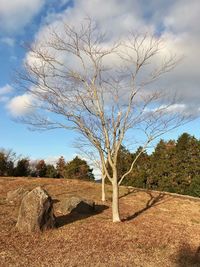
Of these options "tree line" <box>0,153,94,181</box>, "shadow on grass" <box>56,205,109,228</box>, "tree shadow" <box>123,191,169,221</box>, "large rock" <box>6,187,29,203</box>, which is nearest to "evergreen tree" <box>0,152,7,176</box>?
"tree line" <box>0,153,94,181</box>

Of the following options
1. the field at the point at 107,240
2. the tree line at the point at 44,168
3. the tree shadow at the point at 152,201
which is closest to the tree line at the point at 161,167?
the tree line at the point at 44,168

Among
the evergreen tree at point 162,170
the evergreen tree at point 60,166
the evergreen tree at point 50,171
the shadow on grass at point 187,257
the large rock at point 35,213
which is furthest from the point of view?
the evergreen tree at point 60,166

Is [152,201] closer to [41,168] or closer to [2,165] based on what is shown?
[2,165]

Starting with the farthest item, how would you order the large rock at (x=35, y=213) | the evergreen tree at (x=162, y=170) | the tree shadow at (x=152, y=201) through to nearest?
the evergreen tree at (x=162, y=170) → the tree shadow at (x=152, y=201) → the large rock at (x=35, y=213)

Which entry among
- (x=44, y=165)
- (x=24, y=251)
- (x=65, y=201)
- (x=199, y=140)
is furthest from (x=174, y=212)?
(x=44, y=165)

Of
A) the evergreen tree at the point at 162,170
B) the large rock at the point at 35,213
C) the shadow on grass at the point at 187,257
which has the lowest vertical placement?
the shadow on grass at the point at 187,257

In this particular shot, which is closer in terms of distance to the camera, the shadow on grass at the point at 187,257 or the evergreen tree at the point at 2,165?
the shadow on grass at the point at 187,257

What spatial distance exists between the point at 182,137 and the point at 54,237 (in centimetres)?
3020

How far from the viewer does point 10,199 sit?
16.1 metres

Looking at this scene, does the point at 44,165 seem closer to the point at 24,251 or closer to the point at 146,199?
the point at 146,199

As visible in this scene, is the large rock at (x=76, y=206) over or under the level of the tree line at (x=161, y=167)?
under

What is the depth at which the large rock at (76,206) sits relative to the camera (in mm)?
14417

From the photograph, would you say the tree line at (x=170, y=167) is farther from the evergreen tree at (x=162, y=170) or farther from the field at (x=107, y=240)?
the field at (x=107, y=240)

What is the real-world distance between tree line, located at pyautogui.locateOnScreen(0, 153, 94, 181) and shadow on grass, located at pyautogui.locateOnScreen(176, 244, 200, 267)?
28.6 metres
